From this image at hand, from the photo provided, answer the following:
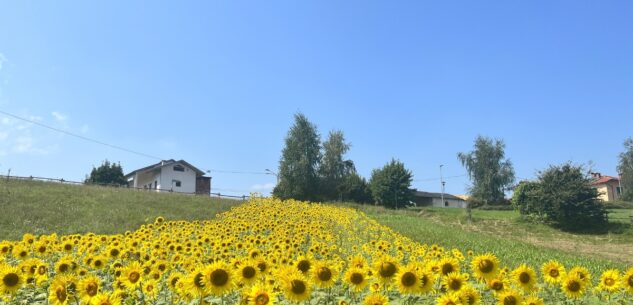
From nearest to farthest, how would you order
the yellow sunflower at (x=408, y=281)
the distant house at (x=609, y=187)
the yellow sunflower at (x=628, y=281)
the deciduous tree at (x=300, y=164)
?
the yellow sunflower at (x=408, y=281) → the yellow sunflower at (x=628, y=281) → the deciduous tree at (x=300, y=164) → the distant house at (x=609, y=187)

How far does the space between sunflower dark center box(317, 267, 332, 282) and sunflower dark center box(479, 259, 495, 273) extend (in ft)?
5.01

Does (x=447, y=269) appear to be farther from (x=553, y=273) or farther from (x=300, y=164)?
(x=300, y=164)

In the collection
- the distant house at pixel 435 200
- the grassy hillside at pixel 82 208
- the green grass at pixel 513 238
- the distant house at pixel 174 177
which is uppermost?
the distant house at pixel 174 177

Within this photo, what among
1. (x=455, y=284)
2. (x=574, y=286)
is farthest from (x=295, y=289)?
(x=574, y=286)

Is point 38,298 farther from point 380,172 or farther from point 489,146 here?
point 489,146

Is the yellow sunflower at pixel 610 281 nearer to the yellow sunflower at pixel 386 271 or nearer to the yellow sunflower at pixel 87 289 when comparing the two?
the yellow sunflower at pixel 386 271

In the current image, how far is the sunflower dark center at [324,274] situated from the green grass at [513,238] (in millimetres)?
15581

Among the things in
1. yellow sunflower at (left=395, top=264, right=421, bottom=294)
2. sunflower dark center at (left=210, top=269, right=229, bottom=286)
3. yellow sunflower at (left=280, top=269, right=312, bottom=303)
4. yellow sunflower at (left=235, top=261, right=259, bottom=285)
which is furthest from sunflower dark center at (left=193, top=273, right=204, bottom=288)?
yellow sunflower at (left=395, top=264, right=421, bottom=294)

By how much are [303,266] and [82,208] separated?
89.7 ft

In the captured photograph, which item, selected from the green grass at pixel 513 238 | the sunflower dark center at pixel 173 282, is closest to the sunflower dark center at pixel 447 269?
the sunflower dark center at pixel 173 282

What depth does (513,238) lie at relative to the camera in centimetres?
3281

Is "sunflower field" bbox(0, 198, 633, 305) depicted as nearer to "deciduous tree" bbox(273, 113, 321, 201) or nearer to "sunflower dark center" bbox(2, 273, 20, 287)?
"sunflower dark center" bbox(2, 273, 20, 287)

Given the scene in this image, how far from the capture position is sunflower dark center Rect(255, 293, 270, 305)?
11.8 ft

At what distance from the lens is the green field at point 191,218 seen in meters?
21.5
